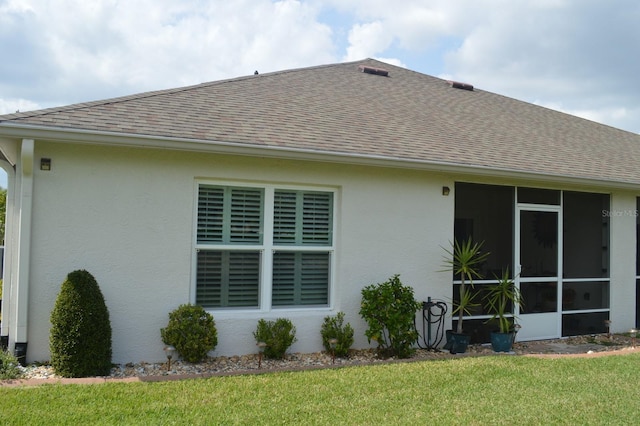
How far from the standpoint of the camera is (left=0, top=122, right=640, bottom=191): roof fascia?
21.9 feet

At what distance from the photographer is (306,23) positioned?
1150cm

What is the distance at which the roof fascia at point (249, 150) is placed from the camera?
6.68m

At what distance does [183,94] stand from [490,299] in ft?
20.5

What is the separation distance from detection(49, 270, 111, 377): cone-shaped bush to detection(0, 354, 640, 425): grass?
516mm

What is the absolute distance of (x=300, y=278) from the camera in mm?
8422

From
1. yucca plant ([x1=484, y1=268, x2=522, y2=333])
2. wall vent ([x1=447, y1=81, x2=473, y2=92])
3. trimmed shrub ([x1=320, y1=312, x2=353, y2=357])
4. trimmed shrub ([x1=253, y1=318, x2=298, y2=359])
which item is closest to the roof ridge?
trimmed shrub ([x1=253, y1=318, x2=298, y2=359])

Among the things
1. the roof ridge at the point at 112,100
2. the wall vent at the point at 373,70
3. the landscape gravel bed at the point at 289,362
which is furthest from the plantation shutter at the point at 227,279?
the wall vent at the point at 373,70

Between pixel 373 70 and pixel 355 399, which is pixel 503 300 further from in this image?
pixel 373 70

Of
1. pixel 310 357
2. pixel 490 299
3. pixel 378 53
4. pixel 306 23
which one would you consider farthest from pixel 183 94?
pixel 378 53

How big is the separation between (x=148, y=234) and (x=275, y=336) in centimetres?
221

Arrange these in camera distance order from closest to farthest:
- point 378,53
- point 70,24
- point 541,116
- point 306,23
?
point 70,24
point 306,23
point 541,116
point 378,53

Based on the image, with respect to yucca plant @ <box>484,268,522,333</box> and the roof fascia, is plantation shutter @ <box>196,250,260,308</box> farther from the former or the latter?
yucca plant @ <box>484,268,522,333</box>

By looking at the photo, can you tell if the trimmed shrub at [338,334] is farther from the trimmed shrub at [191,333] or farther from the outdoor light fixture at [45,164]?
the outdoor light fixture at [45,164]

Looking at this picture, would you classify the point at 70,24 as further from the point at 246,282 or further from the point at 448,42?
the point at 448,42
